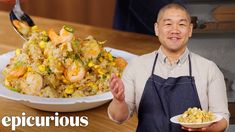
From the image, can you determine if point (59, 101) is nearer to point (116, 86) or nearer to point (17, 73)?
point (17, 73)

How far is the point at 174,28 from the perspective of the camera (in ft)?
1.49

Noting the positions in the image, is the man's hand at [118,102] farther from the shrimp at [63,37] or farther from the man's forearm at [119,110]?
the shrimp at [63,37]

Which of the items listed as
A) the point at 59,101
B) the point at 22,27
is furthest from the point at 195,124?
the point at 22,27

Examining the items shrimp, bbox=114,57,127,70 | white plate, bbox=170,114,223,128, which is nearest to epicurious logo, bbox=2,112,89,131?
shrimp, bbox=114,57,127,70

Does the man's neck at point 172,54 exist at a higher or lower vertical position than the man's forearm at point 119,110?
higher

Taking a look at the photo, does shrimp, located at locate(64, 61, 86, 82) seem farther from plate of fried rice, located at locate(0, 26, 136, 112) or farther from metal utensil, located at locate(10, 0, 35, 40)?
metal utensil, located at locate(10, 0, 35, 40)

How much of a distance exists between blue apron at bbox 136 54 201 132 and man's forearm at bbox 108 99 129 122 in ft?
0.07

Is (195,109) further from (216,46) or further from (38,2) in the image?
(38,2)

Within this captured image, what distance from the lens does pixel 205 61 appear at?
0.48m

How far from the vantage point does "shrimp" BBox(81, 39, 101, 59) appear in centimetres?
73

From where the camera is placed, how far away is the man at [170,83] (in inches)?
18.1

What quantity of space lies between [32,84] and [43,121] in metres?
0.06

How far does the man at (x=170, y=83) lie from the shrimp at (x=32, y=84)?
21 cm

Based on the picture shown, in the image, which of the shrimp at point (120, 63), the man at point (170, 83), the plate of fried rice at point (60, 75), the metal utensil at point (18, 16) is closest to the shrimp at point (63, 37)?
the plate of fried rice at point (60, 75)
